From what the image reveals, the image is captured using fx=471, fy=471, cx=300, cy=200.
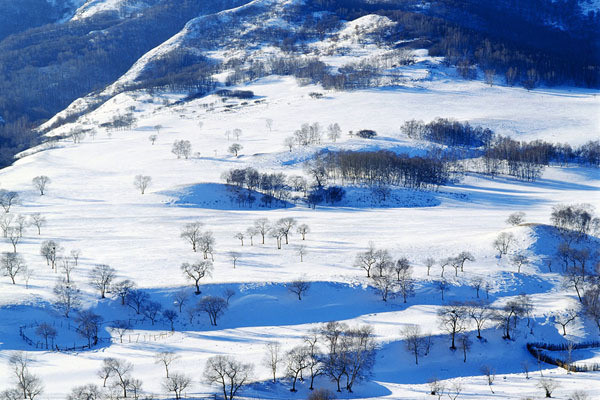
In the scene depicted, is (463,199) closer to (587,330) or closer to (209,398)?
(587,330)

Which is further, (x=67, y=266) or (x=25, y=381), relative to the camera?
(x=67, y=266)

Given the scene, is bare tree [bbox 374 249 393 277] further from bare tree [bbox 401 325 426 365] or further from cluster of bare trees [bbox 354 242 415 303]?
bare tree [bbox 401 325 426 365]

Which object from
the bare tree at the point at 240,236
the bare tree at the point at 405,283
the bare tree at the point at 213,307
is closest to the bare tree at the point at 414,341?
the bare tree at the point at 405,283

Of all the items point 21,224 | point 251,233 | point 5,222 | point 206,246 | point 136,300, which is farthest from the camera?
point 5,222

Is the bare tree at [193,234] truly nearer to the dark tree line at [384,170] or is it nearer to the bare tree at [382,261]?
the bare tree at [382,261]

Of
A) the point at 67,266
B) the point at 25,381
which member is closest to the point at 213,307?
the point at 25,381

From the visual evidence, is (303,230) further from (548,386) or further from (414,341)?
(548,386)
